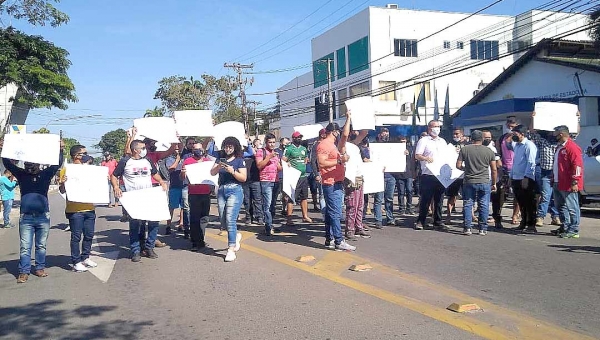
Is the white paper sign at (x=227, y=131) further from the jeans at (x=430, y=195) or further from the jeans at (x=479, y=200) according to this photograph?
the jeans at (x=479, y=200)

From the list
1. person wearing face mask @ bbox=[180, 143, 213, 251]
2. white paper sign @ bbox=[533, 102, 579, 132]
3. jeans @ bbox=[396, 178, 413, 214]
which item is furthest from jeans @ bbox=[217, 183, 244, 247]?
white paper sign @ bbox=[533, 102, 579, 132]

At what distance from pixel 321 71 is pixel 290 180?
127 ft

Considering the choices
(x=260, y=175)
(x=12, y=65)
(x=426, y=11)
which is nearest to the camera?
(x=260, y=175)

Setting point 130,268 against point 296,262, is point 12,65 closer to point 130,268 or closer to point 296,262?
point 130,268

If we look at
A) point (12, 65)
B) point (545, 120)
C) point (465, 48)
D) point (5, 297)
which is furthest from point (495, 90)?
point (5, 297)

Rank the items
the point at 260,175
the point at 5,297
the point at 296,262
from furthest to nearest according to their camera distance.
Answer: the point at 260,175 < the point at 296,262 < the point at 5,297

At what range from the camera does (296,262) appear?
743cm

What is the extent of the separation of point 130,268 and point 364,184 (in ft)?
13.6

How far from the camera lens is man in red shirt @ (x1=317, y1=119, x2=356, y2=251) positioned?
796 cm

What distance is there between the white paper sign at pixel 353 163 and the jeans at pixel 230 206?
72.4 inches

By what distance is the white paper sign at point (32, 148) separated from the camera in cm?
665

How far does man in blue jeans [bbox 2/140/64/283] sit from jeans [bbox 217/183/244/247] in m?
2.21

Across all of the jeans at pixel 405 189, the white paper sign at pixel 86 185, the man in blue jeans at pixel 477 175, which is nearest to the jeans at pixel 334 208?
the man in blue jeans at pixel 477 175

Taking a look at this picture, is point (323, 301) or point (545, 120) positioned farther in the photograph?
point (545, 120)
